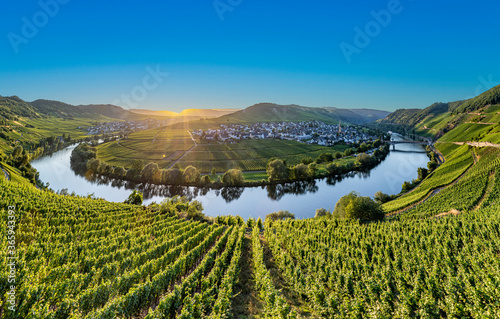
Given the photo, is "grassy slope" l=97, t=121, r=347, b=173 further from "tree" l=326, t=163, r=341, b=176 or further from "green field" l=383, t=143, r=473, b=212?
"green field" l=383, t=143, r=473, b=212

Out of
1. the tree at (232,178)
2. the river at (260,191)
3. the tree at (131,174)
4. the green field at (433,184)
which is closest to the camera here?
the green field at (433,184)

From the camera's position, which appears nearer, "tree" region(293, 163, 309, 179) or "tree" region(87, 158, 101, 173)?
"tree" region(293, 163, 309, 179)

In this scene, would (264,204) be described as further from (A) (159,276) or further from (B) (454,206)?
(A) (159,276)

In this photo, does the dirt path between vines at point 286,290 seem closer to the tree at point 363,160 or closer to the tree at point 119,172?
the tree at point 119,172

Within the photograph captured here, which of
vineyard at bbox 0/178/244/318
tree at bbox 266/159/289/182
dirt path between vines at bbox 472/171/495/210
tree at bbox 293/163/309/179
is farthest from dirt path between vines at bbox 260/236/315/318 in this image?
tree at bbox 293/163/309/179

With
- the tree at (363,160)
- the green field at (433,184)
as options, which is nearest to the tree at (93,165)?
the green field at (433,184)

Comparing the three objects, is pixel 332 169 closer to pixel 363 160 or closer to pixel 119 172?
pixel 363 160
